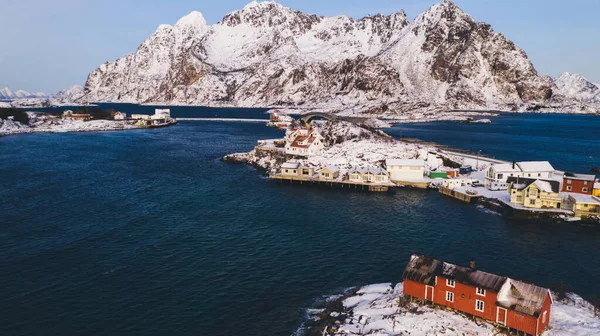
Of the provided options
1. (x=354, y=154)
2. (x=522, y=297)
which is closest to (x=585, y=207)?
(x=522, y=297)

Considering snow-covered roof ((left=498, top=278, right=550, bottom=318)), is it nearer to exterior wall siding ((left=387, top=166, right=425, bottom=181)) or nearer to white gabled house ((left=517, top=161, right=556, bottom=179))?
white gabled house ((left=517, top=161, right=556, bottom=179))

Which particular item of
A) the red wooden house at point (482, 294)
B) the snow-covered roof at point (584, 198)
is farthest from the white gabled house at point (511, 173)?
the red wooden house at point (482, 294)

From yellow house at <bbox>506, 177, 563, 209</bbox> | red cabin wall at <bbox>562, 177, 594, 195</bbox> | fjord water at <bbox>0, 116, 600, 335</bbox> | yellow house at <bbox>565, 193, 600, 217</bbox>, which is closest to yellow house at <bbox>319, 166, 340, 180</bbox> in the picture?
fjord water at <bbox>0, 116, 600, 335</bbox>

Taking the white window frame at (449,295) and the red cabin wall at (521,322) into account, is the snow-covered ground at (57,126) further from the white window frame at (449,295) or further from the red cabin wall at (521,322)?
the red cabin wall at (521,322)

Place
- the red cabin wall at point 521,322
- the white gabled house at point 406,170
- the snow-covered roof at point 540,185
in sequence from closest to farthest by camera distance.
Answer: the red cabin wall at point 521,322 → the snow-covered roof at point 540,185 → the white gabled house at point 406,170

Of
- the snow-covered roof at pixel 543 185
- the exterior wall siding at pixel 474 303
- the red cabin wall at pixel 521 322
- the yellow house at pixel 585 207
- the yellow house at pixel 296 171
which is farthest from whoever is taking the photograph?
the yellow house at pixel 296 171

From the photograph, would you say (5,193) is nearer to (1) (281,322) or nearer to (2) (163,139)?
(1) (281,322)
